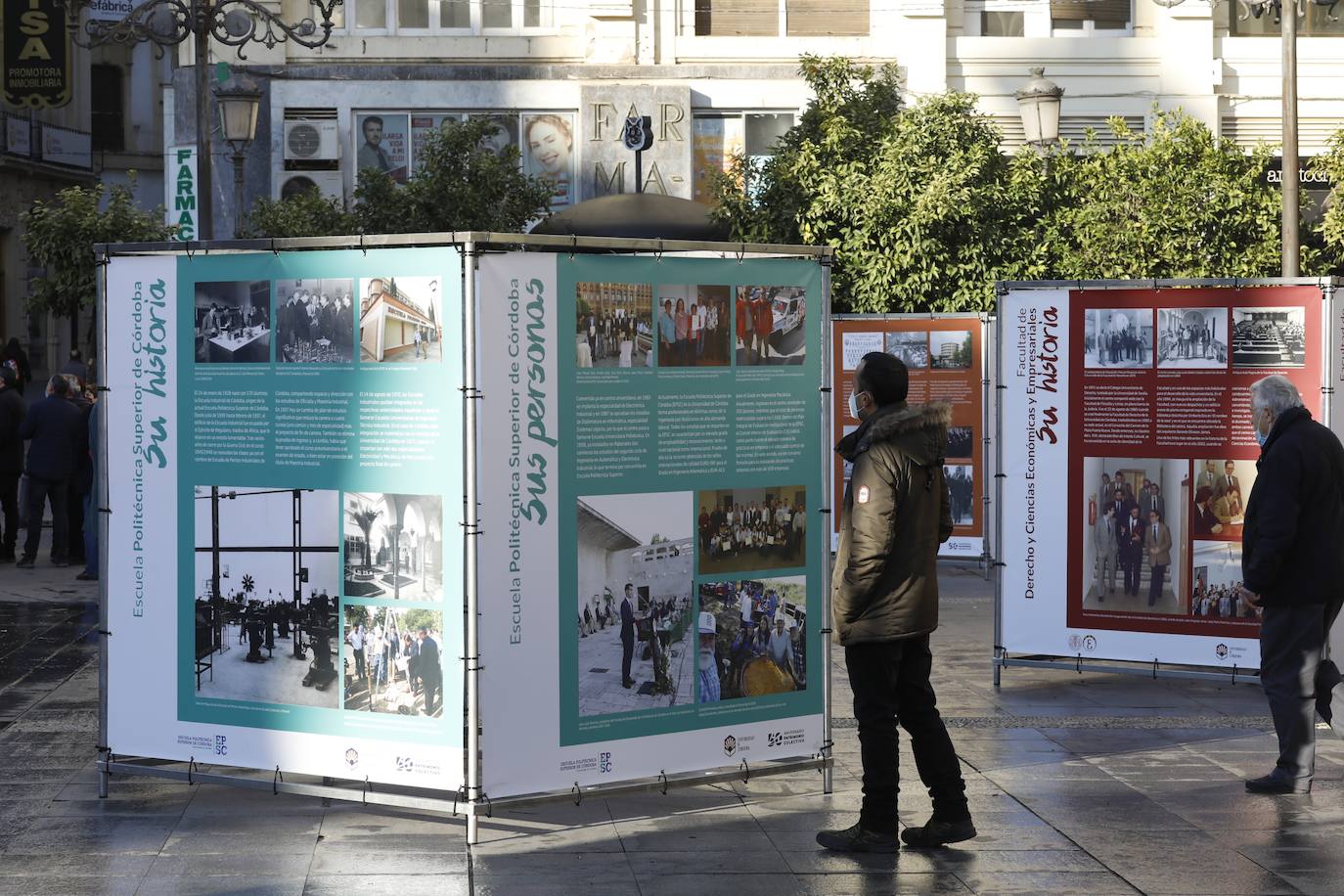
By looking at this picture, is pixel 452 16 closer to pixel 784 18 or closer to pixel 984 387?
pixel 784 18

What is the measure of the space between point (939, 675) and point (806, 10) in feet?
64.3

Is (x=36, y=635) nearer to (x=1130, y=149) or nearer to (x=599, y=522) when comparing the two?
(x=599, y=522)

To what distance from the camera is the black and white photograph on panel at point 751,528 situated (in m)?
7.50

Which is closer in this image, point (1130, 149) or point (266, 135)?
point (1130, 149)

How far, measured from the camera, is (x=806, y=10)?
2920 centimetres

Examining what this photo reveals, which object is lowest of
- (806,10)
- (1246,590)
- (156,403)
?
(1246,590)

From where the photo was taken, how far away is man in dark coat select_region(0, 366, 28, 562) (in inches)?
726

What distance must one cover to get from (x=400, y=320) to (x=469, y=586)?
42.2 inches

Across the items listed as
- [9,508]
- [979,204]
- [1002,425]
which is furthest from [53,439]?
[979,204]

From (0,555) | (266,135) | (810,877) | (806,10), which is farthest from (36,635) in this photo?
(806,10)

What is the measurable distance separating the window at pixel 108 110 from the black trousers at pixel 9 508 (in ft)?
105

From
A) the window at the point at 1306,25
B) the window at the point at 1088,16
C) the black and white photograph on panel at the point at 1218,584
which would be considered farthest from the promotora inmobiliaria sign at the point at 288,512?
the window at the point at 1306,25

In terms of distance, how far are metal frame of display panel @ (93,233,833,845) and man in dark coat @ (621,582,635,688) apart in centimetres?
44

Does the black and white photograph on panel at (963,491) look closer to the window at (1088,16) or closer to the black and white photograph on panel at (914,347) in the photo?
the black and white photograph on panel at (914,347)
